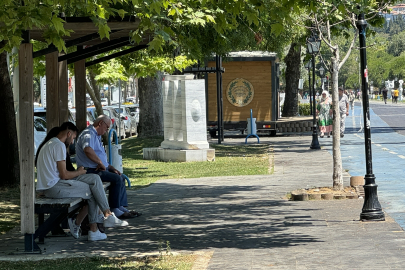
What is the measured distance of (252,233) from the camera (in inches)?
354

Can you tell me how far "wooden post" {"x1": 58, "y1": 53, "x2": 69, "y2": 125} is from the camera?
11.4 meters

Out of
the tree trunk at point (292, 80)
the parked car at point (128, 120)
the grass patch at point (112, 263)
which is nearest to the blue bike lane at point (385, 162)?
the grass patch at point (112, 263)

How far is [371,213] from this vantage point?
30.8 feet

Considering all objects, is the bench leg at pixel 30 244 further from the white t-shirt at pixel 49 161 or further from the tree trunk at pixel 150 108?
the tree trunk at pixel 150 108

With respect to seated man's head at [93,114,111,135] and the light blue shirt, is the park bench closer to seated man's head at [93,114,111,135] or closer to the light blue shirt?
the light blue shirt

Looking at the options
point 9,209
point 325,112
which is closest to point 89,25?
point 9,209

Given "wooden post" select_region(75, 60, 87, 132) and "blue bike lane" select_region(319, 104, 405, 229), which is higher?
"wooden post" select_region(75, 60, 87, 132)

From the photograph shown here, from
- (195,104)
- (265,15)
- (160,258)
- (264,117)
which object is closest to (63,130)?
(160,258)

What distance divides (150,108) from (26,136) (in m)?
23.4

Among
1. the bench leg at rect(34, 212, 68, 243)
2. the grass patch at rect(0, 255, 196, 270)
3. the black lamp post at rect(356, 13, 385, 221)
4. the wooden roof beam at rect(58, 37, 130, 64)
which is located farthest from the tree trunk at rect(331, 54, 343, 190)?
the bench leg at rect(34, 212, 68, 243)

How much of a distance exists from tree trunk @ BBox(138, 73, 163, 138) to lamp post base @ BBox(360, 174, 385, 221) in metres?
22.4

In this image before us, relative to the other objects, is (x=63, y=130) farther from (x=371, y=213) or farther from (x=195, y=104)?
(x=195, y=104)

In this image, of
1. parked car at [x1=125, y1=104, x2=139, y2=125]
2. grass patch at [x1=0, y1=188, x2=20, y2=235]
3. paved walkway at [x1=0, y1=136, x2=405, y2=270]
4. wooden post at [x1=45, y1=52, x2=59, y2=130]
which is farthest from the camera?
parked car at [x1=125, y1=104, x2=139, y2=125]

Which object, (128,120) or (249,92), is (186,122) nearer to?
(249,92)
